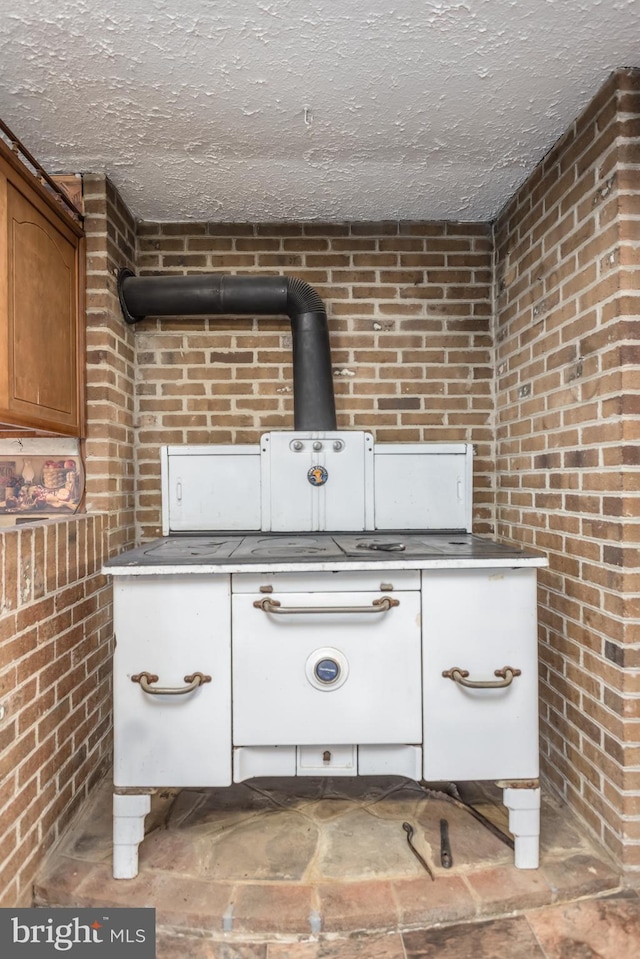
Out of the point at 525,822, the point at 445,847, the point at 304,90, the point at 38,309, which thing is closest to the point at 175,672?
the point at 445,847

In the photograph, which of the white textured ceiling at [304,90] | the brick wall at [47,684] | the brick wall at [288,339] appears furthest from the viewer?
the brick wall at [288,339]

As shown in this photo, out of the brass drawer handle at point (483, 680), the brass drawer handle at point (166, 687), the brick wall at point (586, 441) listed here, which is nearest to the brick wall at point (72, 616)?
the brass drawer handle at point (166, 687)

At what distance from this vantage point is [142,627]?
1.48m

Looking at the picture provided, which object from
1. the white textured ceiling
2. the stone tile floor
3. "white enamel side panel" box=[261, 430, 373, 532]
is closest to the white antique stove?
the stone tile floor

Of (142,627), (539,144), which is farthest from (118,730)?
A: (539,144)

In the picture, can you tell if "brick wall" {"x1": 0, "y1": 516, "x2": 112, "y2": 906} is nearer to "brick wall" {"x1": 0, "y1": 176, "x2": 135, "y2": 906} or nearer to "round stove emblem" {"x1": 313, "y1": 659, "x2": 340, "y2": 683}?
"brick wall" {"x1": 0, "y1": 176, "x2": 135, "y2": 906}

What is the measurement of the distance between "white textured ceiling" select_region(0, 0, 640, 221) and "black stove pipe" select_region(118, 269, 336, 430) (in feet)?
1.08

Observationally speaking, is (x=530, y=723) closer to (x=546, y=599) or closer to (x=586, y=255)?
(x=546, y=599)

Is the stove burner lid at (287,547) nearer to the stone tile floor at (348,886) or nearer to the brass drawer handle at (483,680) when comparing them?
the brass drawer handle at (483,680)

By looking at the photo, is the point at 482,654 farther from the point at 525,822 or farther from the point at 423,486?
the point at 423,486

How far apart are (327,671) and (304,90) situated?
170cm

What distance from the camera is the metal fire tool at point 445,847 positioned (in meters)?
1.53

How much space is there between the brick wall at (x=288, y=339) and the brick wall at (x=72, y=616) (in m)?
0.12

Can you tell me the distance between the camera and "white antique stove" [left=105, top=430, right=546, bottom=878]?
1.47 metres
